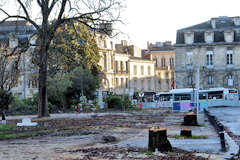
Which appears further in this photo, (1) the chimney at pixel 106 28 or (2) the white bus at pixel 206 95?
(2) the white bus at pixel 206 95

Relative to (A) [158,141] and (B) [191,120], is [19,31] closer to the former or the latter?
(B) [191,120]

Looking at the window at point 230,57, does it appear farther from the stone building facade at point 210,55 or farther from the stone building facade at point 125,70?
the stone building facade at point 125,70

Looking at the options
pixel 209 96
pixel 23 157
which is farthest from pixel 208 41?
pixel 23 157

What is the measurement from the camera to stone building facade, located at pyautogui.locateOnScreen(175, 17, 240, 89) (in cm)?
6538

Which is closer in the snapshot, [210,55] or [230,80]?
[230,80]

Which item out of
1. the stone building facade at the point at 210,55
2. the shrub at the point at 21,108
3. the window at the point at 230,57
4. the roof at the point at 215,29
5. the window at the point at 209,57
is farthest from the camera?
the window at the point at 209,57

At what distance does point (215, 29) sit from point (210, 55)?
4.14 meters

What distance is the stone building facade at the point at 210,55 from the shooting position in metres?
65.4

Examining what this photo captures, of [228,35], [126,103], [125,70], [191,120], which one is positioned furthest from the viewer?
[125,70]

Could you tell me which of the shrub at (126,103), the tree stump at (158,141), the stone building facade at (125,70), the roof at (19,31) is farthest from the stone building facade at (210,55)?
the tree stump at (158,141)

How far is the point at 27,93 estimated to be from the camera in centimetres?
6700

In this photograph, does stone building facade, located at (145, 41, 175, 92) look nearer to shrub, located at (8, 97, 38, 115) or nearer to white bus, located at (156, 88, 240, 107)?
white bus, located at (156, 88, 240, 107)

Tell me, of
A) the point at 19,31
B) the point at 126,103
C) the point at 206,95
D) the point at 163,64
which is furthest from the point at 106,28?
the point at 163,64

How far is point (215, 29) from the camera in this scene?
219 feet
